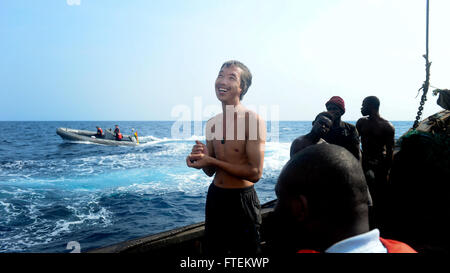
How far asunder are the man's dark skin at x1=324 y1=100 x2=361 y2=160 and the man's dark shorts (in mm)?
1779

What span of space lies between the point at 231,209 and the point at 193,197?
10449 mm

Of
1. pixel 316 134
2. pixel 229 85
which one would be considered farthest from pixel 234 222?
pixel 316 134

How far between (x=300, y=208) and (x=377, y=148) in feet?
12.6

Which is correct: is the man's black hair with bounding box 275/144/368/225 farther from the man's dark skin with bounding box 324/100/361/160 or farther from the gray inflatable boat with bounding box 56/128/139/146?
the gray inflatable boat with bounding box 56/128/139/146

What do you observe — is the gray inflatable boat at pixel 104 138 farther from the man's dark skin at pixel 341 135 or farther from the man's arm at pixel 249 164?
the man's arm at pixel 249 164

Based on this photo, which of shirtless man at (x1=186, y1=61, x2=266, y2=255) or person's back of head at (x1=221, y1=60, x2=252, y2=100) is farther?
person's back of head at (x1=221, y1=60, x2=252, y2=100)

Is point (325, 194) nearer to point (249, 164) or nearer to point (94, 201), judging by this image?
point (249, 164)

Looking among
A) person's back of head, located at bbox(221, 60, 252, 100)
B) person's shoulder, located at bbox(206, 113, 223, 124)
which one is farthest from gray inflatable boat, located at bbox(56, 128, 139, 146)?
person's back of head, located at bbox(221, 60, 252, 100)

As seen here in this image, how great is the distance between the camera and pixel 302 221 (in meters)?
1.09

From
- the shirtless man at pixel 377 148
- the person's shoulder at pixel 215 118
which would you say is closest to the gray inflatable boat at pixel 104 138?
the shirtless man at pixel 377 148

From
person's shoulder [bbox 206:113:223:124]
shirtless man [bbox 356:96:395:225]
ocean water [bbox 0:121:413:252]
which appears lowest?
ocean water [bbox 0:121:413:252]

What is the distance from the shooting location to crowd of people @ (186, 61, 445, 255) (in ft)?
3.48

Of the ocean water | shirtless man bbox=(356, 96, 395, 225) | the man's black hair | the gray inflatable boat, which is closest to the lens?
the man's black hair
